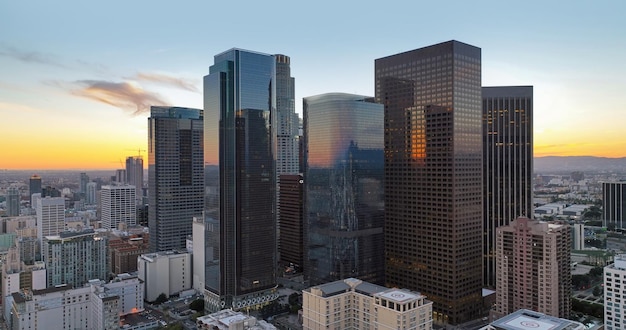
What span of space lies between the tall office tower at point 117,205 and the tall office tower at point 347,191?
226 ft

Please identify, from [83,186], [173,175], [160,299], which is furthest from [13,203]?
[160,299]

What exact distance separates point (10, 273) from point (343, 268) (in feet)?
153

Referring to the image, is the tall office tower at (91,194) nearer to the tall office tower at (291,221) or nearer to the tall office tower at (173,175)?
the tall office tower at (173,175)

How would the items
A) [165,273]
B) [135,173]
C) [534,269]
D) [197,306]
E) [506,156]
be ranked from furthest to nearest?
[135,173], [506,156], [165,273], [197,306], [534,269]

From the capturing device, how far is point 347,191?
5966 cm

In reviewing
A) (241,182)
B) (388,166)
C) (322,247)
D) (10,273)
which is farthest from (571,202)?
(10,273)

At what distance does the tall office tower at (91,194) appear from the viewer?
428 ft

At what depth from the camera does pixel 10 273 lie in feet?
197

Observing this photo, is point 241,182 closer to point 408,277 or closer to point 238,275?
point 238,275

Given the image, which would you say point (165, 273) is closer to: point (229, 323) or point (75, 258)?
point (75, 258)

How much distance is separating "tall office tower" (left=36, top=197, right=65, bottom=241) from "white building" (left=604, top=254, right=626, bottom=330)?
291 ft

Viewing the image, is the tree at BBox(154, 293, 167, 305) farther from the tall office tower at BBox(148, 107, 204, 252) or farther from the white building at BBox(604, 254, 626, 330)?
the white building at BBox(604, 254, 626, 330)

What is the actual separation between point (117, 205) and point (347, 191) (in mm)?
75578

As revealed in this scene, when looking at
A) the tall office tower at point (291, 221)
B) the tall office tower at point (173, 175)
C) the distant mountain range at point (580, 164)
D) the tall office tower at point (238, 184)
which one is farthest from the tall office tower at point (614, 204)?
the tall office tower at point (173, 175)
